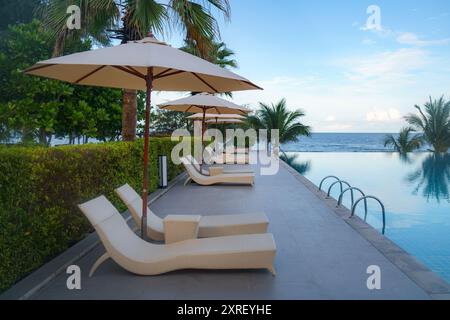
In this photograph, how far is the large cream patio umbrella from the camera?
13.7 feet

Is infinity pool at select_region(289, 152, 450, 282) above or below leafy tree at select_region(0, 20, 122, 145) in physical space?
below

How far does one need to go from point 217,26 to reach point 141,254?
7100mm

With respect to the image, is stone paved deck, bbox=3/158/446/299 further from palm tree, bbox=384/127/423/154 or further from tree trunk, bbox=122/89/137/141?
palm tree, bbox=384/127/423/154

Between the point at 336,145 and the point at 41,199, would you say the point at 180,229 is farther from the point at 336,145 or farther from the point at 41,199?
the point at 336,145

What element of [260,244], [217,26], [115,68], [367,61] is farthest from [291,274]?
[367,61]

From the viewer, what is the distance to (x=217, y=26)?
383 inches

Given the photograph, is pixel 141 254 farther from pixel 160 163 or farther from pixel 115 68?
pixel 160 163

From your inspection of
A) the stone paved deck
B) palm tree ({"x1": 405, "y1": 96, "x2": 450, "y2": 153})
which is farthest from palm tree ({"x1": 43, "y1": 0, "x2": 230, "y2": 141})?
palm tree ({"x1": 405, "y1": 96, "x2": 450, "y2": 153})

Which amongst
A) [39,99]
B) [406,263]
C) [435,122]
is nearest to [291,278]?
[406,263]

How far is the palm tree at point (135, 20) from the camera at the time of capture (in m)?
8.68

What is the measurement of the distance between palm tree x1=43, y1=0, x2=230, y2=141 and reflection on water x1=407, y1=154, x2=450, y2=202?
7.46 m

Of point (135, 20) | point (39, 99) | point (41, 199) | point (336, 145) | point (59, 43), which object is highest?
point (135, 20)

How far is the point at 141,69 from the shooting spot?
5.39 meters

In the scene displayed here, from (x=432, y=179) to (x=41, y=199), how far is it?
1386cm
